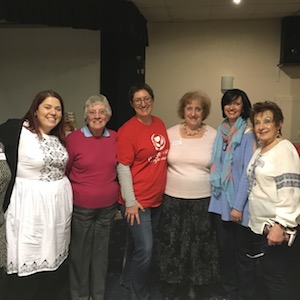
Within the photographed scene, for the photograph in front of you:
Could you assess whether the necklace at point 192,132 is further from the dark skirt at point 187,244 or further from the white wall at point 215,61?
the white wall at point 215,61

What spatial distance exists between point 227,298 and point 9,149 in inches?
65.0

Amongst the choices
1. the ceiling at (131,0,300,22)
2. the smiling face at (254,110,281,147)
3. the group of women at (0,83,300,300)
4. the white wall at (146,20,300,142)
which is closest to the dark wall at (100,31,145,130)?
the ceiling at (131,0,300,22)

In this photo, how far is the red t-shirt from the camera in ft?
6.47

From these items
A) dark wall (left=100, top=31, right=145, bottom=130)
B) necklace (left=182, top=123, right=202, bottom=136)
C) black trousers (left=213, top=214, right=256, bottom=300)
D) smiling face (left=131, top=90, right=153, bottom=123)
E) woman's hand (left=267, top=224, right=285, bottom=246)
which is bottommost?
black trousers (left=213, top=214, right=256, bottom=300)

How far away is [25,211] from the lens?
1.75m

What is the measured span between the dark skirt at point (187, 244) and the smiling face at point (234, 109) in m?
0.52

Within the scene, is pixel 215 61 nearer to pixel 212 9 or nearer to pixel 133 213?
pixel 212 9

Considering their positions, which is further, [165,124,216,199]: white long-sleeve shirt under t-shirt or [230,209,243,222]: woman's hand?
[165,124,216,199]: white long-sleeve shirt under t-shirt

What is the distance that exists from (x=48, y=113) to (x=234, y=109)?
3.41 ft

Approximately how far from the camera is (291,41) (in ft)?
16.6

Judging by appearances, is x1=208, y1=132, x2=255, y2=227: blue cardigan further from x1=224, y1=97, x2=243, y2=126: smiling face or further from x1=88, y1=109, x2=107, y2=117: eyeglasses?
x1=88, y1=109, x2=107, y2=117: eyeglasses

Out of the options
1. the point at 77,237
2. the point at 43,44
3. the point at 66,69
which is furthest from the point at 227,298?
the point at 43,44

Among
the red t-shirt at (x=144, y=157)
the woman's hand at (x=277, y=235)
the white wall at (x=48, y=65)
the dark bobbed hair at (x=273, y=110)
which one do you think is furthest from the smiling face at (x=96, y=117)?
the white wall at (x=48, y=65)

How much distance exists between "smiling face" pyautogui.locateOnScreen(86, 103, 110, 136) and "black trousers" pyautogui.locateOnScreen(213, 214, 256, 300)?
87 centimetres
